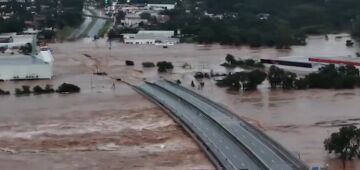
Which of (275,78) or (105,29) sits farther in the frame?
(105,29)

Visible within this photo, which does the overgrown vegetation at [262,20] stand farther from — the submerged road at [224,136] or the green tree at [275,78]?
the submerged road at [224,136]

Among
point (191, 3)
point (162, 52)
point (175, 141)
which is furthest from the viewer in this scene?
point (191, 3)

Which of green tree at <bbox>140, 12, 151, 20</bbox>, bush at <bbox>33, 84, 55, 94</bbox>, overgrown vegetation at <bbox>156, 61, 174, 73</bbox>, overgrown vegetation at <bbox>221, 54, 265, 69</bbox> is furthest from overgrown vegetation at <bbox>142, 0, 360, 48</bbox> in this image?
bush at <bbox>33, 84, 55, 94</bbox>

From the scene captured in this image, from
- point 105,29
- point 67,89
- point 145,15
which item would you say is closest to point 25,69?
point 67,89

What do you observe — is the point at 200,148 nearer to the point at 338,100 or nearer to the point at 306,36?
the point at 338,100

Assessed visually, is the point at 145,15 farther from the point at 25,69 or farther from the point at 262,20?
the point at 25,69

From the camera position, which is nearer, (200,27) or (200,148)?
(200,148)

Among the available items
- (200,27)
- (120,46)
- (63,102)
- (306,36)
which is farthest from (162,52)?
(63,102)
